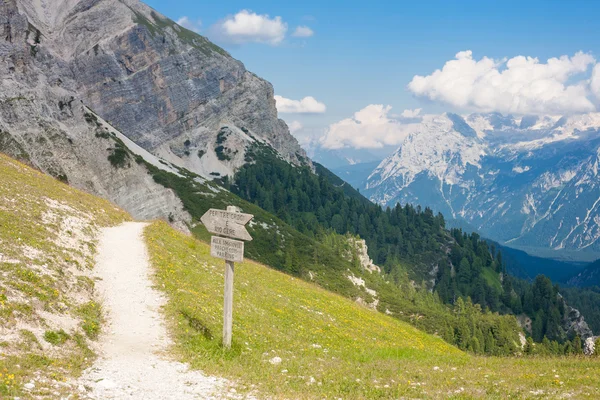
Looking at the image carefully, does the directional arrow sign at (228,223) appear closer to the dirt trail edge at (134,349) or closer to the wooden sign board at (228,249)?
the wooden sign board at (228,249)

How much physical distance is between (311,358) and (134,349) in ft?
25.2

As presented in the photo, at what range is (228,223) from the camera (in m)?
18.9

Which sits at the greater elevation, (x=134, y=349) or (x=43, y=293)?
(x=43, y=293)

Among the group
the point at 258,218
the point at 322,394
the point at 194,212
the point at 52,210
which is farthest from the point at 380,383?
the point at 258,218

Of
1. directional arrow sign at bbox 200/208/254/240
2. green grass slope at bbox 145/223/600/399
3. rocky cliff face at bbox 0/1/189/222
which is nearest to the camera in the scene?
green grass slope at bbox 145/223/600/399

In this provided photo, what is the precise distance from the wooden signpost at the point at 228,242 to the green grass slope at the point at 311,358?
1.24 m

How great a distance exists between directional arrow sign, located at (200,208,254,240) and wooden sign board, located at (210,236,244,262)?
0.84ft

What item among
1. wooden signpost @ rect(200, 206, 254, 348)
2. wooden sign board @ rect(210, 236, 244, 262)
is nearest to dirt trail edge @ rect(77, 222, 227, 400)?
wooden signpost @ rect(200, 206, 254, 348)

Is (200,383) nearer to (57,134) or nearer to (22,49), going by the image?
(57,134)

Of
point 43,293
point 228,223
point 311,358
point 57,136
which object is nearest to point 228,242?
point 228,223

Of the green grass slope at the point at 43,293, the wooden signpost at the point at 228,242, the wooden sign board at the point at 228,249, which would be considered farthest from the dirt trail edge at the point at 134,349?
the wooden sign board at the point at 228,249

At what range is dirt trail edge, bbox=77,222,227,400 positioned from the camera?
1379 centimetres

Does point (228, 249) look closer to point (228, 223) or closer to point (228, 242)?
point (228, 242)

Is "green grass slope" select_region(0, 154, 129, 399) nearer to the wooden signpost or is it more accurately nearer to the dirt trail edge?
the dirt trail edge
